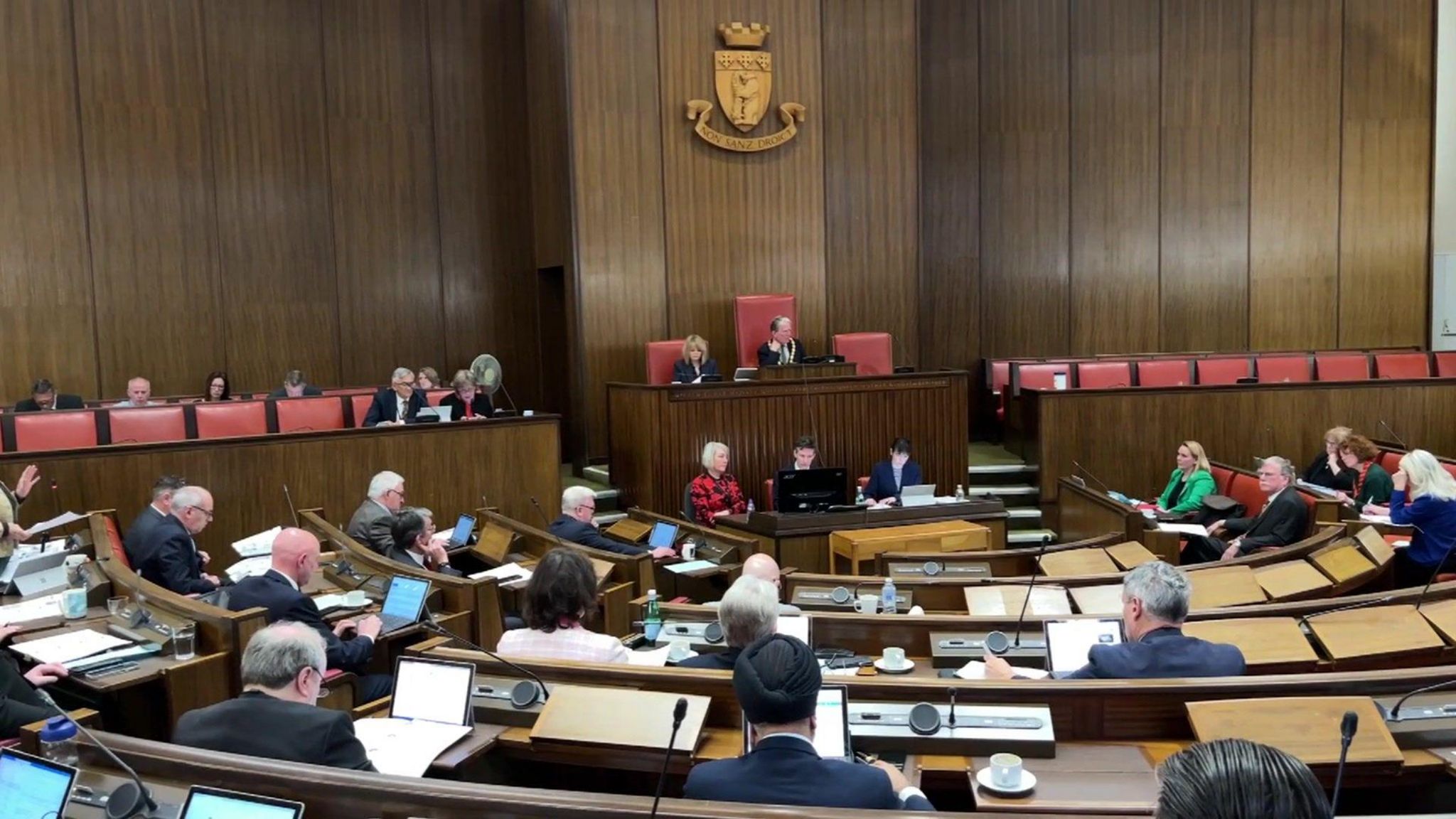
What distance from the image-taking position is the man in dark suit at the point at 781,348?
27.7 feet

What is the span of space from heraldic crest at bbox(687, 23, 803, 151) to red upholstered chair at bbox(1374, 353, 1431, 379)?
559 cm

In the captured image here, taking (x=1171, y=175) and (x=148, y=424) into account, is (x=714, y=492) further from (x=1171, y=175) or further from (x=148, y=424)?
(x=1171, y=175)

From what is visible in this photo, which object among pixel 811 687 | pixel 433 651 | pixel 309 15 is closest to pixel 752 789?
pixel 811 687

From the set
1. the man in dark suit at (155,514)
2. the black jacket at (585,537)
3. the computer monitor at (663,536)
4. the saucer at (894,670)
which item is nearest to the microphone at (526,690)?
the saucer at (894,670)

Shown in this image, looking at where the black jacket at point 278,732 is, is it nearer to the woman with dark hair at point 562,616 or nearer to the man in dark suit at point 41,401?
the woman with dark hair at point 562,616

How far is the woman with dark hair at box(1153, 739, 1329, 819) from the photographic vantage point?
1.22m

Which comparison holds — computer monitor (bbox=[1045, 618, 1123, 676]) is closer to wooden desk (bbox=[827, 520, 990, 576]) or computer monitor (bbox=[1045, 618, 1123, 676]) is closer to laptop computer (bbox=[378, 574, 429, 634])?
laptop computer (bbox=[378, 574, 429, 634])

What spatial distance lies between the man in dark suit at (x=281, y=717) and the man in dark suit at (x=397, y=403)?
5.07 meters

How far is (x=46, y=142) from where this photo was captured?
27.4 feet

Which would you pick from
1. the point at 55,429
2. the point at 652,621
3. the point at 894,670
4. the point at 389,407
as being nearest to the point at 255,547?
the point at 55,429

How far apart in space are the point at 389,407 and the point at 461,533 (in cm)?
201

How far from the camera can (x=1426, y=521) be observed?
525 cm

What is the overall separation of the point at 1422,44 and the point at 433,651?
38.5ft

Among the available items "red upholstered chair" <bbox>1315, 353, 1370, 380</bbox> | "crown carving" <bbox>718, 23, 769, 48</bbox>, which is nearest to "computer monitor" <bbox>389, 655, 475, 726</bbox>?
"crown carving" <bbox>718, 23, 769, 48</bbox>
